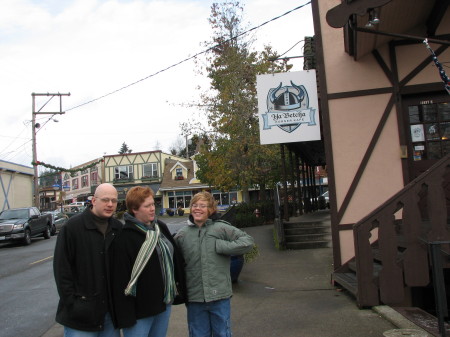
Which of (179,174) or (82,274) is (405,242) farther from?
(179,174)

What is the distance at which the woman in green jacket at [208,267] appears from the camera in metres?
3.46

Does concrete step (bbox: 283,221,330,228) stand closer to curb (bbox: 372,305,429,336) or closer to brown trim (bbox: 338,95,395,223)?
brown trim (bbox: 338,95,395,223)

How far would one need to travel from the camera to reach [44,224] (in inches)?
789

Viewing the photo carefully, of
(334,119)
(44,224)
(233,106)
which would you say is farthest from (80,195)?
(334,119)

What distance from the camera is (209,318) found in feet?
11.7

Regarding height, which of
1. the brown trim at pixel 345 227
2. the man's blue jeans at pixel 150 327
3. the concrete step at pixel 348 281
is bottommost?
the concrete step at pixel 348 281

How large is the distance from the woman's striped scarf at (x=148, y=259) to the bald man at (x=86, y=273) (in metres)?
0.17

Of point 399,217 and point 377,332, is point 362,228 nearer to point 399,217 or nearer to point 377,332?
point 377,332

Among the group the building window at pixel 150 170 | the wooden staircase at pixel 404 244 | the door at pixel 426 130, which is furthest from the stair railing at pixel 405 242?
the building window at pixel 150 170

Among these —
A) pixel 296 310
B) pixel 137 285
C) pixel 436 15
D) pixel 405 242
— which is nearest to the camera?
pixel 137 285

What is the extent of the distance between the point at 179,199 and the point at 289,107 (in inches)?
1563

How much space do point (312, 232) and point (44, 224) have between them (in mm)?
13717

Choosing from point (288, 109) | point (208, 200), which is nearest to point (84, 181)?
point (288, 109)

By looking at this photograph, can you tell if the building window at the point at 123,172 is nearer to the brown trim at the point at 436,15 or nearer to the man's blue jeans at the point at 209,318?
the brown trim at the point at 436,15
